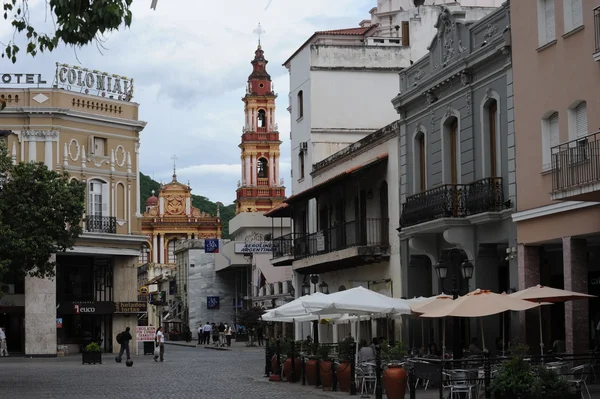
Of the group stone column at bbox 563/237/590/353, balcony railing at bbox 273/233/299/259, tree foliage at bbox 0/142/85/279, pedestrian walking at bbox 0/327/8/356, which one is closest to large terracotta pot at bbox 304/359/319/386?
stone column at bbox 563/237/590/353

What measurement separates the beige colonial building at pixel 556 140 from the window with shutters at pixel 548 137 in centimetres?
2

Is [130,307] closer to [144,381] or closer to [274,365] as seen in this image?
[144,381]

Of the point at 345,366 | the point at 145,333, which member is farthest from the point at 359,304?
the point at 145,333

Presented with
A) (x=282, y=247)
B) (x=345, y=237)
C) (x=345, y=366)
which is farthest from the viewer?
(x=282, y=247)

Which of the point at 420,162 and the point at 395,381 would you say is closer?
the point at 395,381

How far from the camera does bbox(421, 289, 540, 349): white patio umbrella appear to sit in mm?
23203

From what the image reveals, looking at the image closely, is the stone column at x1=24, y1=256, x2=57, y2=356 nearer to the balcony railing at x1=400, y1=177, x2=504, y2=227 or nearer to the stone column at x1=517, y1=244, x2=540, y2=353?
the balcony railing at x1=400, y1=177, x2=504, y2=227

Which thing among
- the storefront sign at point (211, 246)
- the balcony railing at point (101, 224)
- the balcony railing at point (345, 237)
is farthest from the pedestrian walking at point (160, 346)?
the storefront sign at point (211, 246)

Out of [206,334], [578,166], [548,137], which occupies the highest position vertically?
[548,137]

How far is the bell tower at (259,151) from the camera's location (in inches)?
4665

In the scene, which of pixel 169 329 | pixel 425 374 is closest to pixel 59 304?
pixel 425 374

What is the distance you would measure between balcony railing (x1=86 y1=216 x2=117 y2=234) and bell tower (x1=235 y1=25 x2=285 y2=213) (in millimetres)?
62184

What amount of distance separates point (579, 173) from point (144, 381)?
49.6 feet

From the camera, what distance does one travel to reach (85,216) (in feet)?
178
